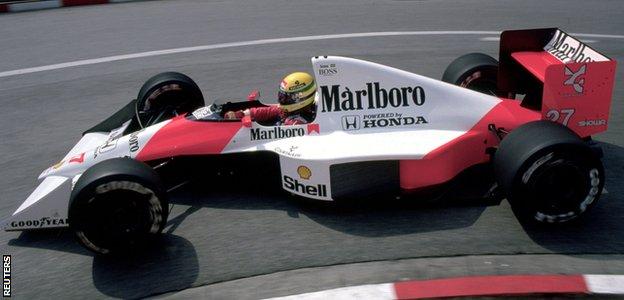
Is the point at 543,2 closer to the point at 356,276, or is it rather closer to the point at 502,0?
the point at 502,0

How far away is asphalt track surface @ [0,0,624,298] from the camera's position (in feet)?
16.7

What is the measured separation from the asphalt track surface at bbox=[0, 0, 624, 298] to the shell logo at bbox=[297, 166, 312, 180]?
39 cm

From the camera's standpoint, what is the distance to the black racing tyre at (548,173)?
4.95 meters

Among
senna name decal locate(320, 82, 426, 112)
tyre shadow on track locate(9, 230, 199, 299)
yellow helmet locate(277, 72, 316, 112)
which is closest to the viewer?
tyre shadow on track locate(9, 230, 199, 299)

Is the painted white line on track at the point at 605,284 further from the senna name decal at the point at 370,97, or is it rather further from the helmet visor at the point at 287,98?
the helmet visor at the point at 287,98

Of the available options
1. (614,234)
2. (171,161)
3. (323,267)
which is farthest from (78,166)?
(614,234)

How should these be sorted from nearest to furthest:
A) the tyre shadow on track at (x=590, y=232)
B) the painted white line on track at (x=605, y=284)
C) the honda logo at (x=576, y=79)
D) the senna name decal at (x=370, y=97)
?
the painted white line on track at (x=605, y=284)
the tyre shadow on track at (x=590, y=232)
the honda logo at (x=576, y=79)
the senna name decal at (x=370, y=97)

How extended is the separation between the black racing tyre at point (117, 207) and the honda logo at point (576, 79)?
3.45 metres

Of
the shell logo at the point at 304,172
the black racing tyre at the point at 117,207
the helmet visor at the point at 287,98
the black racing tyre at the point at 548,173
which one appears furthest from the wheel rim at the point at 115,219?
the black racing tyre at the point at 548,173

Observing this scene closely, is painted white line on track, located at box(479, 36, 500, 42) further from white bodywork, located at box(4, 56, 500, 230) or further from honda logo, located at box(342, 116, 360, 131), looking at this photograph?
honda logo, located at box(342, 116, 360, 131)

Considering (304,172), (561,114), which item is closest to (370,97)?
(304,172)

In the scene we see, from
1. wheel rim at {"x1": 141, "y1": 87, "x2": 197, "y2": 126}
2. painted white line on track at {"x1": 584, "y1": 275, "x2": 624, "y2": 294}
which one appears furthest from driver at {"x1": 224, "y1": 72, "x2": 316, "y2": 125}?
painted white line on track at {"x1": 584, "y1": 275, "x2": 624, "y2": 294}

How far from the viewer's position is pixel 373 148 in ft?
18.1

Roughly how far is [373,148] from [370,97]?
0.54m
